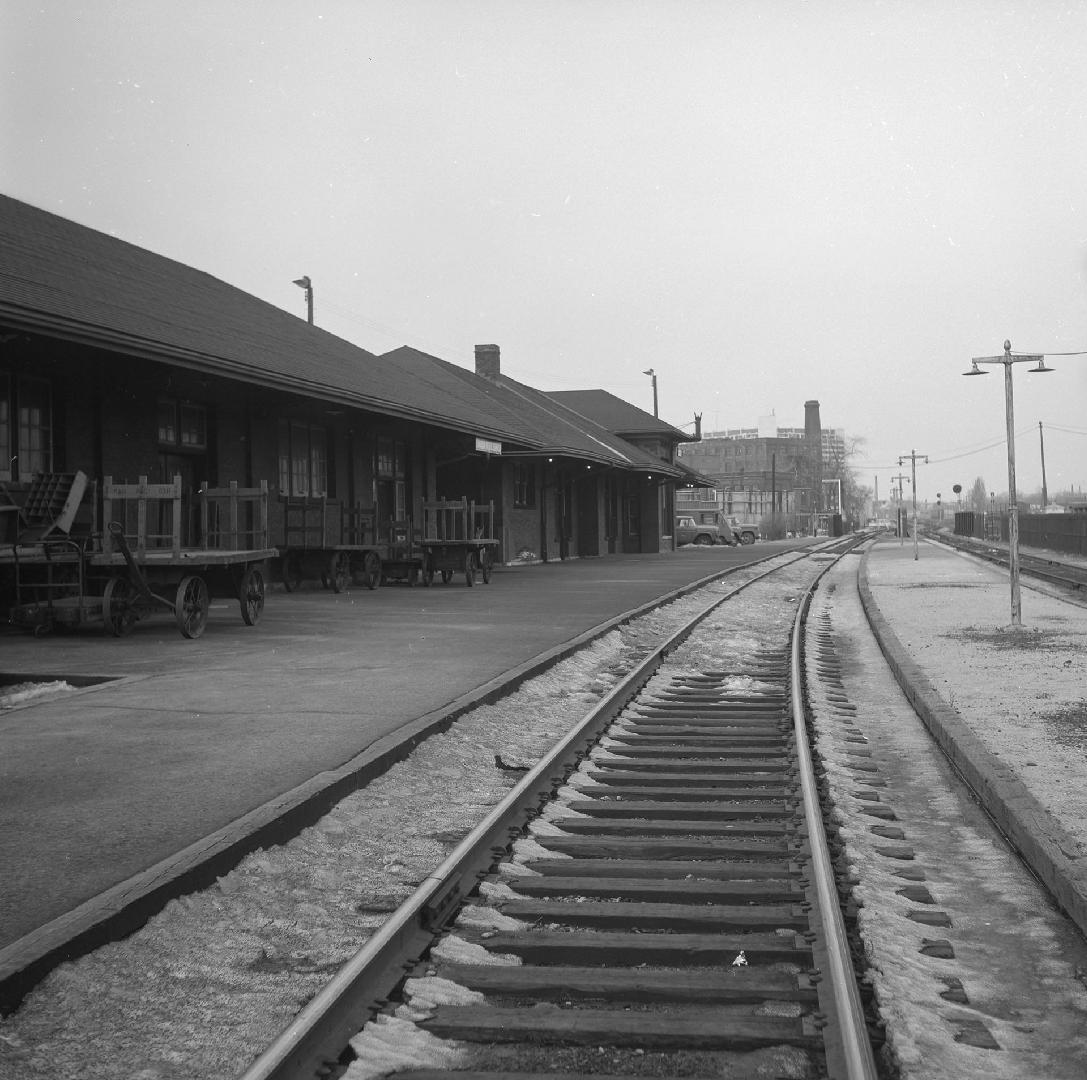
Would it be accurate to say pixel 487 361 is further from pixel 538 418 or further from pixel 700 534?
pixel 700 534

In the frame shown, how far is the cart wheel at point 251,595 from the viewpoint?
44.2ft

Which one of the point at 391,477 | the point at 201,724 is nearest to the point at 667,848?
the point at 201,724

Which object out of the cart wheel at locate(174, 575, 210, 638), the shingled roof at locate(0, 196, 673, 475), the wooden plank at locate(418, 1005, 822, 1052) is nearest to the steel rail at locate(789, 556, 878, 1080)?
the wooden plank at locate(418, 1005, 822, 1052)

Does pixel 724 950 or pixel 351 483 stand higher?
pixel 351 483

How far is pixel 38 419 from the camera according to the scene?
14.7 m

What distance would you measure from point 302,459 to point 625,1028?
19164mm

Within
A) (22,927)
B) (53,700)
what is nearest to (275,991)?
(22,927)

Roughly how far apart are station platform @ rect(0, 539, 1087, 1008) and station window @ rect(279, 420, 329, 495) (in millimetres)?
4511

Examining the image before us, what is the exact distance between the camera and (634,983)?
3.54 m

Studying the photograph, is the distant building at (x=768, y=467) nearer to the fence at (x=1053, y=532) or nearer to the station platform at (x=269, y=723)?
the fence at (x=1053, y=532)

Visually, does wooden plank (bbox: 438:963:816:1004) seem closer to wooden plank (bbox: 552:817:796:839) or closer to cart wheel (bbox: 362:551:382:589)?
wooden plank (bbox: 552:817:796:839)

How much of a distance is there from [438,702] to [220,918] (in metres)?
4.21

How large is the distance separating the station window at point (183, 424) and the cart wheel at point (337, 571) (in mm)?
3055

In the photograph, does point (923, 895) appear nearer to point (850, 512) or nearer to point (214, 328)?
point (214, 328)
